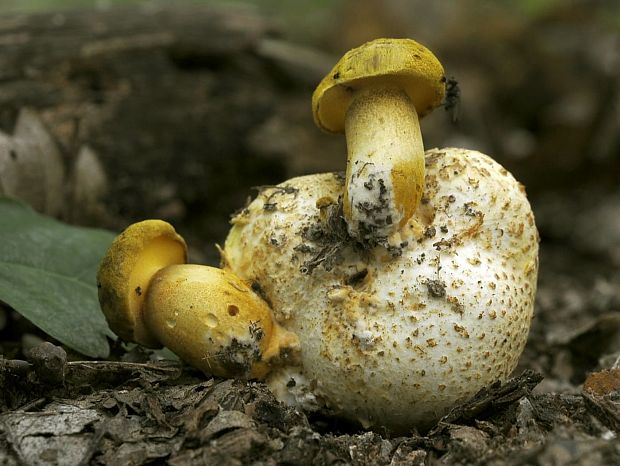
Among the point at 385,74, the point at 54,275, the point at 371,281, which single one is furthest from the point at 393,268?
the point at 54,275

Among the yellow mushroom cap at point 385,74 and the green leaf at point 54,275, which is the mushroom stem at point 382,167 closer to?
the yellow mushroom cap at point 385,74

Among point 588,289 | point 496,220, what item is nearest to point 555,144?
point 588,289

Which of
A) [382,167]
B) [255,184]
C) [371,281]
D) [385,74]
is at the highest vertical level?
[385,74]

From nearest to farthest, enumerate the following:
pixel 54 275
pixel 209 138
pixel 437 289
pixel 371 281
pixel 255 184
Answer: pixel 437 289 → pixel 371 281 → pixel 54 275 → pixel 209 138 → pixel 255 184

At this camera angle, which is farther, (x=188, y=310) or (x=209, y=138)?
(x=209, y=138)

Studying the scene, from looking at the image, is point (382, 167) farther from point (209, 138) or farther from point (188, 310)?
point (209, 138)

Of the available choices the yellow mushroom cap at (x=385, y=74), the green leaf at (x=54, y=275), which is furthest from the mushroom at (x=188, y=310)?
the yellow mushroom cap at (x=385, y=74)
